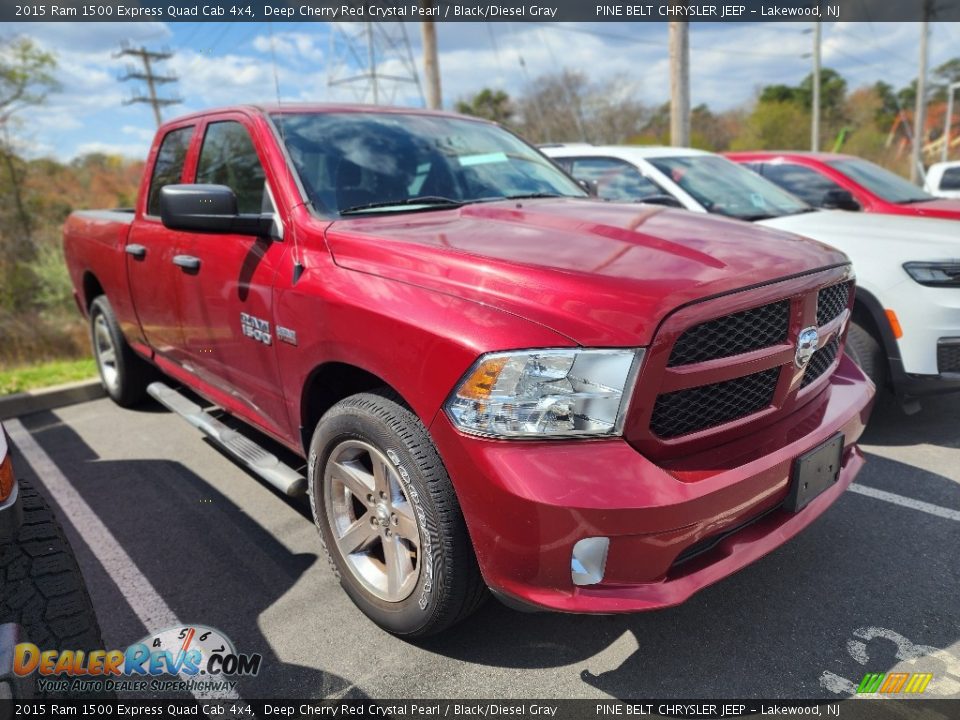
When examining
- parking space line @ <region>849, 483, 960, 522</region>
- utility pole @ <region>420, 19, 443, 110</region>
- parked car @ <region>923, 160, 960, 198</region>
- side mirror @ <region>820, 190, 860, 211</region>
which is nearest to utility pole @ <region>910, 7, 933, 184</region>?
parked car @ <region>923, 160, 960, 198</region>

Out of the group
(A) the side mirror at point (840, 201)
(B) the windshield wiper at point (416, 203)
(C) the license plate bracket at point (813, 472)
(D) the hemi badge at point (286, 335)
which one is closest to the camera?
(C) the license plate bracket at point (813, 472)

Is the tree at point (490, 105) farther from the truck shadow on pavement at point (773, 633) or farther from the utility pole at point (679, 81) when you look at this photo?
the truck shadow on pavement at point (773, 633)

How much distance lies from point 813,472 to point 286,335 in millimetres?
1991

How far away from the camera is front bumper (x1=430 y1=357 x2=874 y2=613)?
6.08ft

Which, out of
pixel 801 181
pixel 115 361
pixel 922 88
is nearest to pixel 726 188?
pixel 801 181

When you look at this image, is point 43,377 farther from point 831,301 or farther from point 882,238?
point 882,238

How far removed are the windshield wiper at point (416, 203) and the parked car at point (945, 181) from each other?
9.16m

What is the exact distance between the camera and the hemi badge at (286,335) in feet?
8.86

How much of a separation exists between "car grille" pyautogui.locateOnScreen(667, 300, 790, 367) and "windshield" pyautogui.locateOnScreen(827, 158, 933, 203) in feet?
17.3

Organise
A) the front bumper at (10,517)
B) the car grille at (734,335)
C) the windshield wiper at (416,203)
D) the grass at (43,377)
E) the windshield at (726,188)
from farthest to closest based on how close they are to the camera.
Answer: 1. the grass at (43,377)
2. the windshield at (726,188)
3. the windshield wiper at (416,203)
4. the car grille at (734,335)
5. the front bumper at (10,517)

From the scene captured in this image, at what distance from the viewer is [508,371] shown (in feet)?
6.31

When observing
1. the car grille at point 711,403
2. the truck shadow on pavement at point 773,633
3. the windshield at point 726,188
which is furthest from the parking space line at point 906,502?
the windshield at point 726,188

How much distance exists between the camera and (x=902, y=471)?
12.4ft

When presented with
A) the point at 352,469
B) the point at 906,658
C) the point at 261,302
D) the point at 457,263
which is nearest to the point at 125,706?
the point at 352,469
